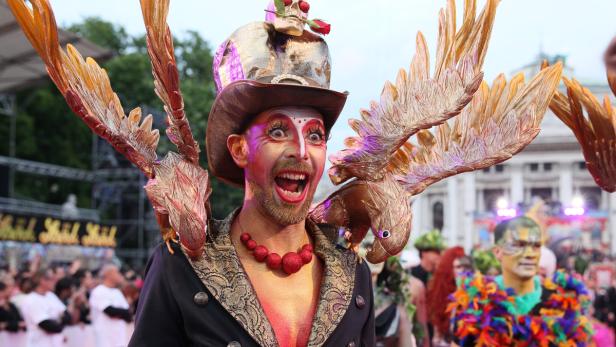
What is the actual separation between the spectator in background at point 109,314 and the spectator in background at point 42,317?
42 centimetres

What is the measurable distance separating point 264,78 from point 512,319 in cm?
319

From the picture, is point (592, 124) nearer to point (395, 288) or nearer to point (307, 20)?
point (307, 20)

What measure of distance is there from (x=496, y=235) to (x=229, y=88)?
3.45 meters

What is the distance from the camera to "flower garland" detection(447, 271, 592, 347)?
522cm

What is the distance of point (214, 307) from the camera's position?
105 inches

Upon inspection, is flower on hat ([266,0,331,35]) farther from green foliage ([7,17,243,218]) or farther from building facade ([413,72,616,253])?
building facade ([413,72,616,253])

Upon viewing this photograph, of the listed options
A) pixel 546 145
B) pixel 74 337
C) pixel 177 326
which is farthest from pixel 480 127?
pixel 546 145

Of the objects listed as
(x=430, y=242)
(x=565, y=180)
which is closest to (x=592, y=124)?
(x=430, y=242)

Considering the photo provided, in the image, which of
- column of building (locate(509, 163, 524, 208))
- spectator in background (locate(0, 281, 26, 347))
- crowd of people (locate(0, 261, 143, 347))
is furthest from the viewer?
column of building (locate(509, 163, 524, 208))

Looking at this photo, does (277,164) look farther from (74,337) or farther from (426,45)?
(74,337)

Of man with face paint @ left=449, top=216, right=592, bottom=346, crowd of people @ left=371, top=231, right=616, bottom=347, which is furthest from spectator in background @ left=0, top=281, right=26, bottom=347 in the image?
man with face paint @ left=449, top=216, right=592, bottom=346

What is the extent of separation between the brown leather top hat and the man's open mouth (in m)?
0.24

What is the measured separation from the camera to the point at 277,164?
107 inches

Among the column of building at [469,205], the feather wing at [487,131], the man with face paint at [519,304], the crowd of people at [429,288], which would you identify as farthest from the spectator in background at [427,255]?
the column of building at [469,205]
